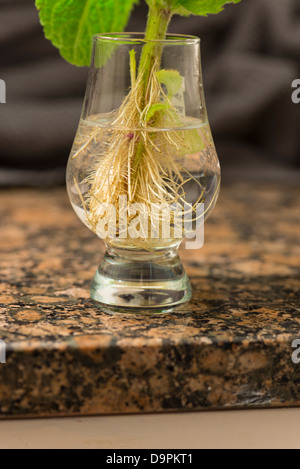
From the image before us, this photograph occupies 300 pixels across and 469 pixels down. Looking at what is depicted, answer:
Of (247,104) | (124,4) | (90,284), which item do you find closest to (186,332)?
(90,284)

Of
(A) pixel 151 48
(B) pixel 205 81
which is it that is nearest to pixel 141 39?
(A) pixel 151 48

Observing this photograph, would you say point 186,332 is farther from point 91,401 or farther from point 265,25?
point 265,25

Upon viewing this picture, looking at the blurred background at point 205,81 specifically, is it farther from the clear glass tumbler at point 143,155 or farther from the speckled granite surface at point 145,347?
the clear glass tumbler at point 143,155

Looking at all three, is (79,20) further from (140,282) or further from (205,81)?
(205,81)

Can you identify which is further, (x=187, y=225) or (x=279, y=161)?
(x=279, y=161)

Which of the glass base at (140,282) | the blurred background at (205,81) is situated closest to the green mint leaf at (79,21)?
the glass base at (140,282)

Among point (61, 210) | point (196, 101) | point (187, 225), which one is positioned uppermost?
point (196, 101)
